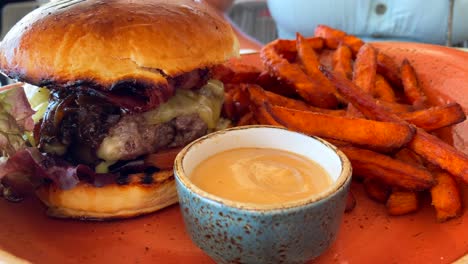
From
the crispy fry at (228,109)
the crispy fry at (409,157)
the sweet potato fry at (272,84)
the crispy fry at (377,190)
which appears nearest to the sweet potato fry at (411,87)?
the crispy fry at (409,157)

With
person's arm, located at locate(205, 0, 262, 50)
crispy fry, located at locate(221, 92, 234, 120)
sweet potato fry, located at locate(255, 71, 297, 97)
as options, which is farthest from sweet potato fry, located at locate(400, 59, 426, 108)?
person's arm, located at locate(205, 0, 262, 50)

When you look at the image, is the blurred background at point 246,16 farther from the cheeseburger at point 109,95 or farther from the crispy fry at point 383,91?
the cheeseburger at point 109,95

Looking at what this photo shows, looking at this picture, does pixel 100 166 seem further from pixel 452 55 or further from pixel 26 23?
pixel 452 55

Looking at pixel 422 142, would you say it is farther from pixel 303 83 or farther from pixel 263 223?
pixel 263 223

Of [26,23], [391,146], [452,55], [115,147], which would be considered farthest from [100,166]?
[452,55]

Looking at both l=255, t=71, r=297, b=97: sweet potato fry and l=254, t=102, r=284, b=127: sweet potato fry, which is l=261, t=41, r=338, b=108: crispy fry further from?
l=254, t=102, r=284, b=127: sweet potato fry

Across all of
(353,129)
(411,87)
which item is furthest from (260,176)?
(411,87)
